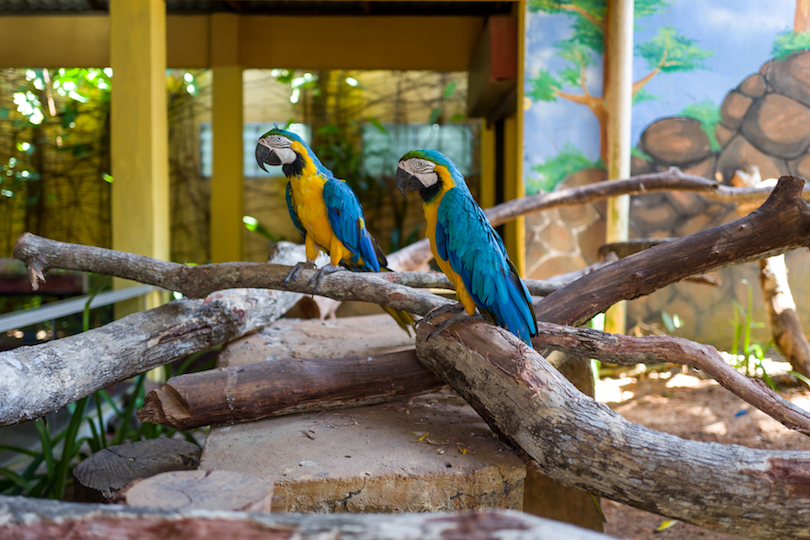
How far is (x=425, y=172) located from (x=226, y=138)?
4775 mm

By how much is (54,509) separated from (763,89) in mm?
4702

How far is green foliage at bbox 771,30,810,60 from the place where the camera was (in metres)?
3.83

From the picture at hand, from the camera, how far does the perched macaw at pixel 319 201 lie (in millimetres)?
1849

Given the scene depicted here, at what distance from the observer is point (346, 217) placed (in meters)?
1.95

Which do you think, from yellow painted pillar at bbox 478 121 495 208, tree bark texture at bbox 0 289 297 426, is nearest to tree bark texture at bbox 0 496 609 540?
tree bark texture at bbox 0 289 297 426

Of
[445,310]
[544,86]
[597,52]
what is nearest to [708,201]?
[597,52]

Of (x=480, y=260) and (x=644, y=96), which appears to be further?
(x=644, y=96)

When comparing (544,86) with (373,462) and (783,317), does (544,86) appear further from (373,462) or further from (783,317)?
(373,462)

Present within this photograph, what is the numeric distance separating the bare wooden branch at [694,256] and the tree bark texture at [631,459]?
60 centimetres

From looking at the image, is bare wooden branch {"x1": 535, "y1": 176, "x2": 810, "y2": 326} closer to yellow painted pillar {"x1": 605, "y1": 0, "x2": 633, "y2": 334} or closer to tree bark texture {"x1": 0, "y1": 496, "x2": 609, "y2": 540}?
tree bark texture {"x1": 0, "y1": 496, "x2": 609, "y2": 540}

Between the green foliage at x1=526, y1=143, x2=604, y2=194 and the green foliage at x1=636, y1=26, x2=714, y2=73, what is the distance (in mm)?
811

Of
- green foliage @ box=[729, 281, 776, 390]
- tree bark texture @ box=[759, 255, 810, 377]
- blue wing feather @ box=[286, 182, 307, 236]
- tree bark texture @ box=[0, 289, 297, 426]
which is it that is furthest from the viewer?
green foliage @ box=[729, 281, 776, 390]

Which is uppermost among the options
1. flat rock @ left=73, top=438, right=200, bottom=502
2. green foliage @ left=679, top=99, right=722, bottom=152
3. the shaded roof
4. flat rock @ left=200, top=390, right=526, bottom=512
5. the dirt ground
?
the shaded roof

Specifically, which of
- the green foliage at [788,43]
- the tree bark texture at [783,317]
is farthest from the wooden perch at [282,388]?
the green foliage at [788,43]
